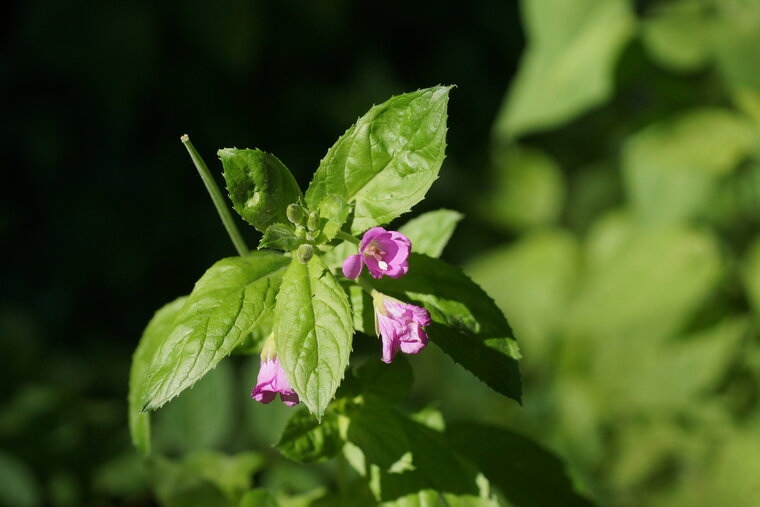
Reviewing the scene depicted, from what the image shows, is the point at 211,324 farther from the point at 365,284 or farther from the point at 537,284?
the point at 537,284

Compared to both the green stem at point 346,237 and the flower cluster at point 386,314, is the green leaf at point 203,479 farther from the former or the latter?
the green stem at point 346,237

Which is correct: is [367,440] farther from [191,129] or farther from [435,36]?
[435,36]

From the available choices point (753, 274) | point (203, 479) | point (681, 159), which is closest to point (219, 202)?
point (203, 479)

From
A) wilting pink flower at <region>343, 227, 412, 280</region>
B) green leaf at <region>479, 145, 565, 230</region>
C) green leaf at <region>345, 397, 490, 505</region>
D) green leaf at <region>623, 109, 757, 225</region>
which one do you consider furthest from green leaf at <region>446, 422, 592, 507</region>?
green leaf at <region>479, 145, 565, 230</region>

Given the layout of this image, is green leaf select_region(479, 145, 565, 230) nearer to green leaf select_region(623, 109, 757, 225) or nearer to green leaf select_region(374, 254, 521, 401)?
green leaf select_region(623, 109, 757, 225)

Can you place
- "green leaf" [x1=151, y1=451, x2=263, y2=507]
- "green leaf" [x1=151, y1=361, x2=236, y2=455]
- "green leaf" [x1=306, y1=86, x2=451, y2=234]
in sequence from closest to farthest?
1. "green leaf" [x1=306, y1=86, x2=451, y2=234]
2. "green leaf" [x1=151, y1=451, x2=263, y2=507]
3. "green leaf" [x1=151, y1=361, x2=236, y2=455]

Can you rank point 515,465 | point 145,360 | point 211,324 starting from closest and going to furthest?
point 211,324
point 145,360
point 515,465
